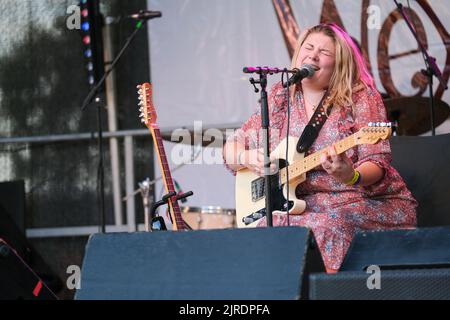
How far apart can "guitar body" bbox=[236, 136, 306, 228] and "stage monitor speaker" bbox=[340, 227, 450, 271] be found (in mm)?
1001

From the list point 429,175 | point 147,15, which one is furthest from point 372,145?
point 147,15

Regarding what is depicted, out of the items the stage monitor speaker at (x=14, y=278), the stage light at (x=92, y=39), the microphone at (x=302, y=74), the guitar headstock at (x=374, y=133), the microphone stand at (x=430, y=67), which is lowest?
the stage monitor speaker at (x=14, y=278)

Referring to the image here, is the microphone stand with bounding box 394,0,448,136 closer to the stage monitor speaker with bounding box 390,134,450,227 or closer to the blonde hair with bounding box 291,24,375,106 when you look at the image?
the stage monitor speaker with bounding box 390,134,450,227

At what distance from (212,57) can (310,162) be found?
255cm

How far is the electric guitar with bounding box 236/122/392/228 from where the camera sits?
3.45 m

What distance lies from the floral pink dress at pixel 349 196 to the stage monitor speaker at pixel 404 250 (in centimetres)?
88

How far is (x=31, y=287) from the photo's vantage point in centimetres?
338

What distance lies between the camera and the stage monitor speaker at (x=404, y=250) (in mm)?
2588

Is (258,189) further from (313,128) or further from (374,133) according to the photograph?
(374,133)

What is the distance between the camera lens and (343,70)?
385cm
